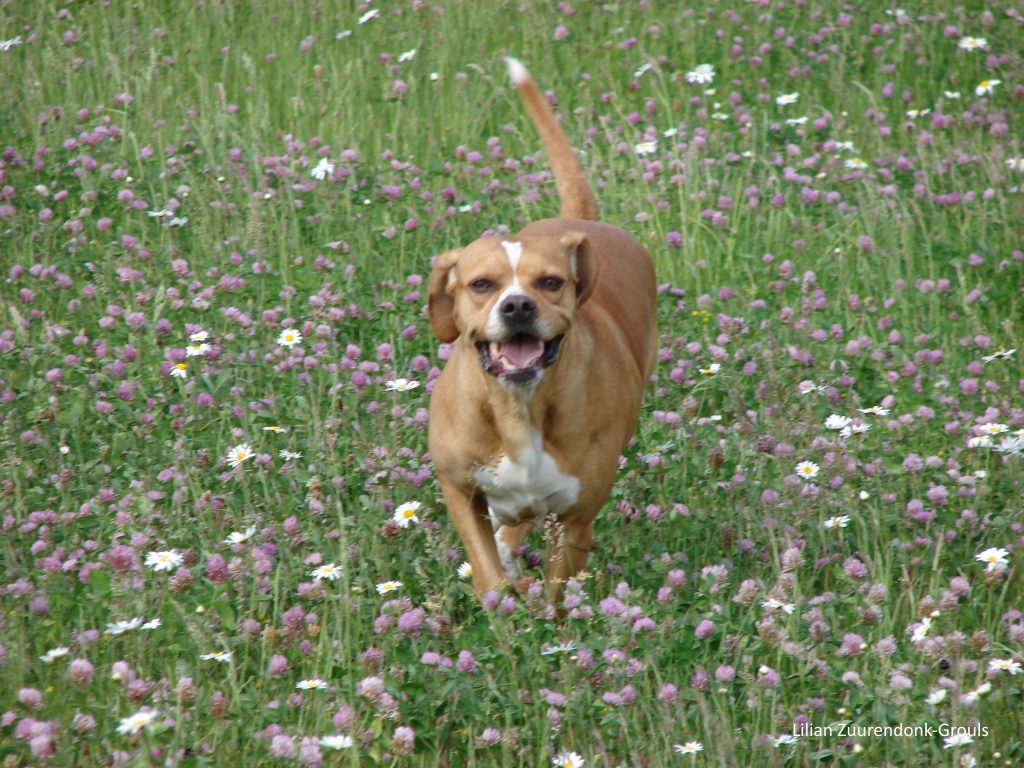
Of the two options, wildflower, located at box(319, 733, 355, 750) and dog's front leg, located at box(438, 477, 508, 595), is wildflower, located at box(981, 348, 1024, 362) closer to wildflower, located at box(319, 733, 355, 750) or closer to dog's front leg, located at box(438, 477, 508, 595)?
dog's front leg, located at box(438, 477, 508, 595)

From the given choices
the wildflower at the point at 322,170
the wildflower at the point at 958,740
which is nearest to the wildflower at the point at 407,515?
the wildflower at the point at 958,740

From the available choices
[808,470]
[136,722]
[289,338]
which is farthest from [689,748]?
[289,338]

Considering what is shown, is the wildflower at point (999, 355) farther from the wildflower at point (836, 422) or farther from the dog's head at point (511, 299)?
the dog's head at point (511, 299)

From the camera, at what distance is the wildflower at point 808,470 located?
446 cm

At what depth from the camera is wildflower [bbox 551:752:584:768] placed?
10.4ft

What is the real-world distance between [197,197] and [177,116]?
130cm

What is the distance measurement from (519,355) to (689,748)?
142 cm

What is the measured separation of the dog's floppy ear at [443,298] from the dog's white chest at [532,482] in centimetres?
47

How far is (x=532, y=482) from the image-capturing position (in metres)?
4.33

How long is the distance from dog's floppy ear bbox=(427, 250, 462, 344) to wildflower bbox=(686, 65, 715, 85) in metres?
3.87

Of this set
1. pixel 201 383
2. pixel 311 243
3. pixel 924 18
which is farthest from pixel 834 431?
pixel 924 18

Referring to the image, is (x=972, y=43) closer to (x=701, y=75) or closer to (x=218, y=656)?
(x=701, y=75)

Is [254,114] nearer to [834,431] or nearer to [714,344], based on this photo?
[714,344]

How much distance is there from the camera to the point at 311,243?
6.40 metres
